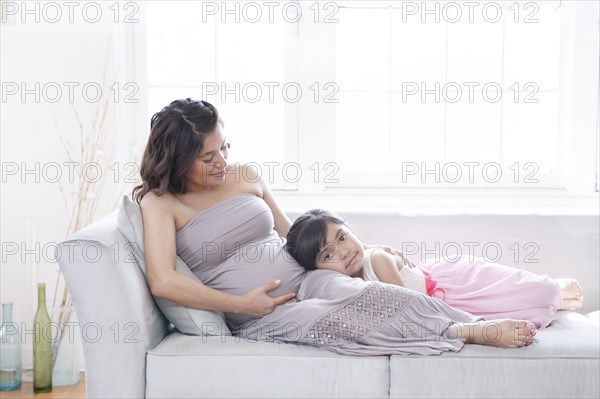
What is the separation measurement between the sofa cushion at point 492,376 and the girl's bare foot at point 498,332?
46 millimetres

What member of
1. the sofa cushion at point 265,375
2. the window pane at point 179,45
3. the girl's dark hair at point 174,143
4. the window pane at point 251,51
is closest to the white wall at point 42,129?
the window pane at point 179,45

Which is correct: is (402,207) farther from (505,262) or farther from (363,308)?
(363,308)

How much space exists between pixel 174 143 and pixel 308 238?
0.55 meters

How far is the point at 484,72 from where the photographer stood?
3848 mm

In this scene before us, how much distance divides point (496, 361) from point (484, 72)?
1.81 metres

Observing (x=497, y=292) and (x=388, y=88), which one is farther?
(x=388, y=88)

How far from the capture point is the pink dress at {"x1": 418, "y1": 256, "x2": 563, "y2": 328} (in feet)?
9.02

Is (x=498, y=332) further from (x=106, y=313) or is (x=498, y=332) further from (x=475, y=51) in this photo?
(x=475, y=51)

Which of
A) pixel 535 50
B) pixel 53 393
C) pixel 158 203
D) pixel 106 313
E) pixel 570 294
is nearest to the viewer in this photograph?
pixel 106 313

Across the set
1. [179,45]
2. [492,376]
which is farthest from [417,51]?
[492,376]

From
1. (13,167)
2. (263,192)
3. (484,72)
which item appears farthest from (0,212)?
(484,72)

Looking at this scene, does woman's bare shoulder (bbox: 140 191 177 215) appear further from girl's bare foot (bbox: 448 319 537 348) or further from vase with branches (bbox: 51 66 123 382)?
vase with branches (bbox: 51 66 123 382)

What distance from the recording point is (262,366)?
2.45 meters

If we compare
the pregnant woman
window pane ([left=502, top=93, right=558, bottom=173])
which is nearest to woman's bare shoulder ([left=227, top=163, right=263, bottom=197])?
the pregnant woman
